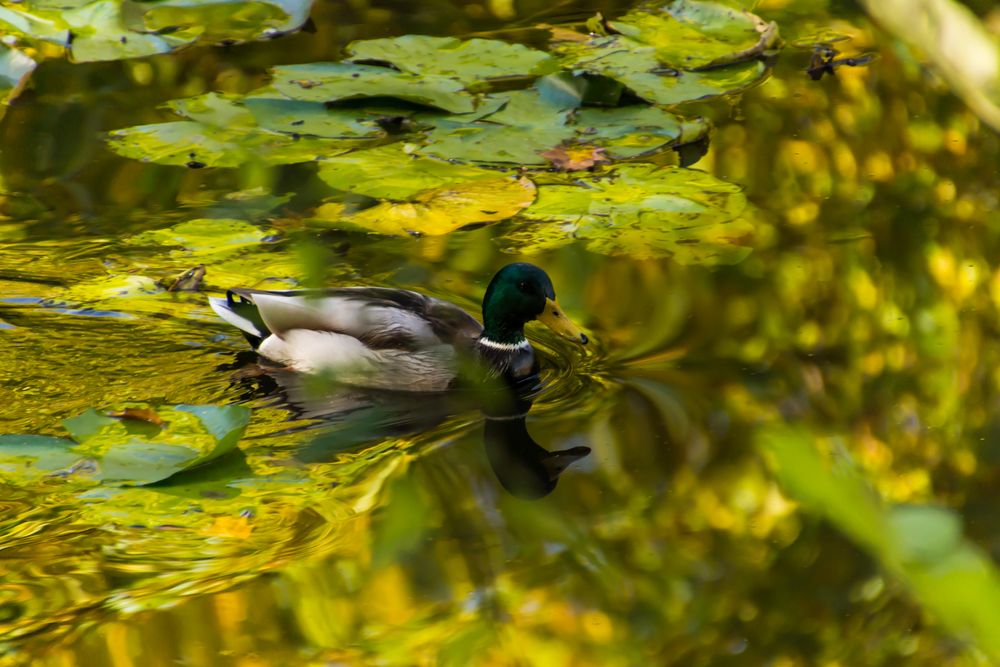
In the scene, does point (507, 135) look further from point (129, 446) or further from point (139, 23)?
point (129, 446)

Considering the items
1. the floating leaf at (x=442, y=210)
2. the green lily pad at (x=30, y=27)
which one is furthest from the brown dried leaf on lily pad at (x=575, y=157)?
the green lily pad at (x=30, y=27)

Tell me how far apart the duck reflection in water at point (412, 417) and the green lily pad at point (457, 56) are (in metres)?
1.97

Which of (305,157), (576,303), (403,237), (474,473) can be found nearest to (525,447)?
(474,473)

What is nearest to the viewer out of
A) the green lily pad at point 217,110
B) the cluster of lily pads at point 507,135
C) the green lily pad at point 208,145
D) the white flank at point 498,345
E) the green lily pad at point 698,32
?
the white flank at point 498,345

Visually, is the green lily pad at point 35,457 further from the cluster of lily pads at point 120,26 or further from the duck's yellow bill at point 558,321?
the cluster of lily pads at point 120,26

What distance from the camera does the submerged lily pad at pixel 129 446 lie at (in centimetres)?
296

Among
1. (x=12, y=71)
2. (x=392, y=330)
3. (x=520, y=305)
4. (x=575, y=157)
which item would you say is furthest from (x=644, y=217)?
(x=12, y=71)

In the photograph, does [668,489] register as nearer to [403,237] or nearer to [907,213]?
[403,237]

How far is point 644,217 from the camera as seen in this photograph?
14.4ft

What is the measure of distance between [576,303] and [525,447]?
0.84 metres

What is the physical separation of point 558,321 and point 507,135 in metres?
1.22

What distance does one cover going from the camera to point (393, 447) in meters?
3.34

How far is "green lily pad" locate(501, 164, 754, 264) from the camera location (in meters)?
4.23

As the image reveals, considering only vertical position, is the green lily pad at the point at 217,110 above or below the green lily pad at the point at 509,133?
below
